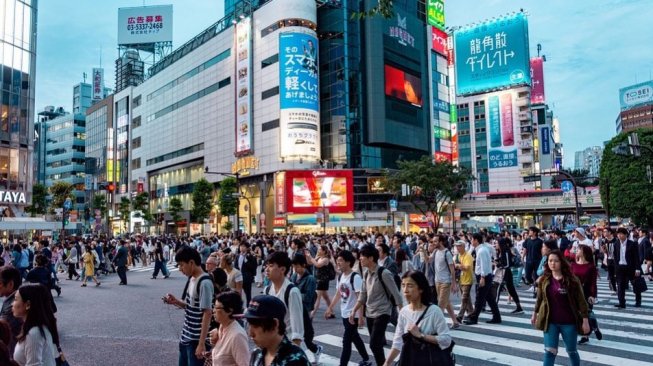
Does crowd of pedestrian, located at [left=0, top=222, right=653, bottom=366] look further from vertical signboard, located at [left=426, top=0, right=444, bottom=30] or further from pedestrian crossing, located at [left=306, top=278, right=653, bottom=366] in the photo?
vertical signboard, located at [left=426, top=0, right=444, bottom=30]

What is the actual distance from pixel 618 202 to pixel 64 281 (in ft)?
120

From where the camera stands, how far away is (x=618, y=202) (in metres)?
37.0

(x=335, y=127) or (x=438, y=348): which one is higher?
(x=335, y=127)

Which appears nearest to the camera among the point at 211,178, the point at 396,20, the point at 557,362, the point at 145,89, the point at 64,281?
the point at 557,362

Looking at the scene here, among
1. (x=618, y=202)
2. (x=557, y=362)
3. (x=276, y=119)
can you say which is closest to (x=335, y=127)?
(x=276, y=119)

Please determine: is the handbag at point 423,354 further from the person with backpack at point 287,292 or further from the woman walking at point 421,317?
the person with backpack at point 287,292

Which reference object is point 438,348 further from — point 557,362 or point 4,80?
point 4,80

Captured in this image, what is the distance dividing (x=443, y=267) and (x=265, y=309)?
7.47 metres

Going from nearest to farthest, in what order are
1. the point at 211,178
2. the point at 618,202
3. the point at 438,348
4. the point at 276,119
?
the point at 438,348 → the point at 618,202 → the point at 276,119 → the point at 211,178

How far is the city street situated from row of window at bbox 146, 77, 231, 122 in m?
51.8

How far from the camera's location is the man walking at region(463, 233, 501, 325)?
990cm

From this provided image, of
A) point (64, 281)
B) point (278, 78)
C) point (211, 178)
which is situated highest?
point (278, 78)

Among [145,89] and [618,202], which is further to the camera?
[145,89]

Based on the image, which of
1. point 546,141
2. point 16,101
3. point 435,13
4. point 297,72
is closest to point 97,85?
point 16,101
